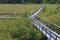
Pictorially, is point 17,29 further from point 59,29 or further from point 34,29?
Result: point 59,29

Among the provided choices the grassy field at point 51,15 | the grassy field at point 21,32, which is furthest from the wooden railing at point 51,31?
the grassy field at point 51,15

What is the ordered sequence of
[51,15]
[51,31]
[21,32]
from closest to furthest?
[51,31] < [21,32] < [51,15]

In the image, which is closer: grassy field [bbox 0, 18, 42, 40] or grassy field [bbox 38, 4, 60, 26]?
grassy field [bbox 0, 18, 42, 40]

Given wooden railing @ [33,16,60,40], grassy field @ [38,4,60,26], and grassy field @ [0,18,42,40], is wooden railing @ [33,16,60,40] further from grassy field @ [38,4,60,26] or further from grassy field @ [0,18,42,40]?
grassy field @ [38,4,60,26]

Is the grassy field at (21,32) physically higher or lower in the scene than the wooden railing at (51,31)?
lower

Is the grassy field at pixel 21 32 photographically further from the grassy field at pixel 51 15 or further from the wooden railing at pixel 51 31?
the grassy field at pixel 51 15

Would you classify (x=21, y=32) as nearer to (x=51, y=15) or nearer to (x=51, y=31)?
(x=51, y=31)

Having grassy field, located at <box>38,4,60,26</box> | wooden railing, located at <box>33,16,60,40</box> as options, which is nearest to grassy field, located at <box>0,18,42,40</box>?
wooden railing, located at <box>33,16,60,40</box>

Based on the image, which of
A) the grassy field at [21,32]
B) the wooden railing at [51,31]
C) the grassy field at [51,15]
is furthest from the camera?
the grassy field at [51,15]

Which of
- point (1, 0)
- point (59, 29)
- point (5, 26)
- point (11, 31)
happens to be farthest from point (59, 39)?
point (1, 0)

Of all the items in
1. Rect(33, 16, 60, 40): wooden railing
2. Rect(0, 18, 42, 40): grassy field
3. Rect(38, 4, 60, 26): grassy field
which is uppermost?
Rect(33, 16, 60, 40): wooden railing

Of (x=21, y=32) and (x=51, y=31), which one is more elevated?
(x=51, y=31)

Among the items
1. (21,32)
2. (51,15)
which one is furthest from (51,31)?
(51,15)
